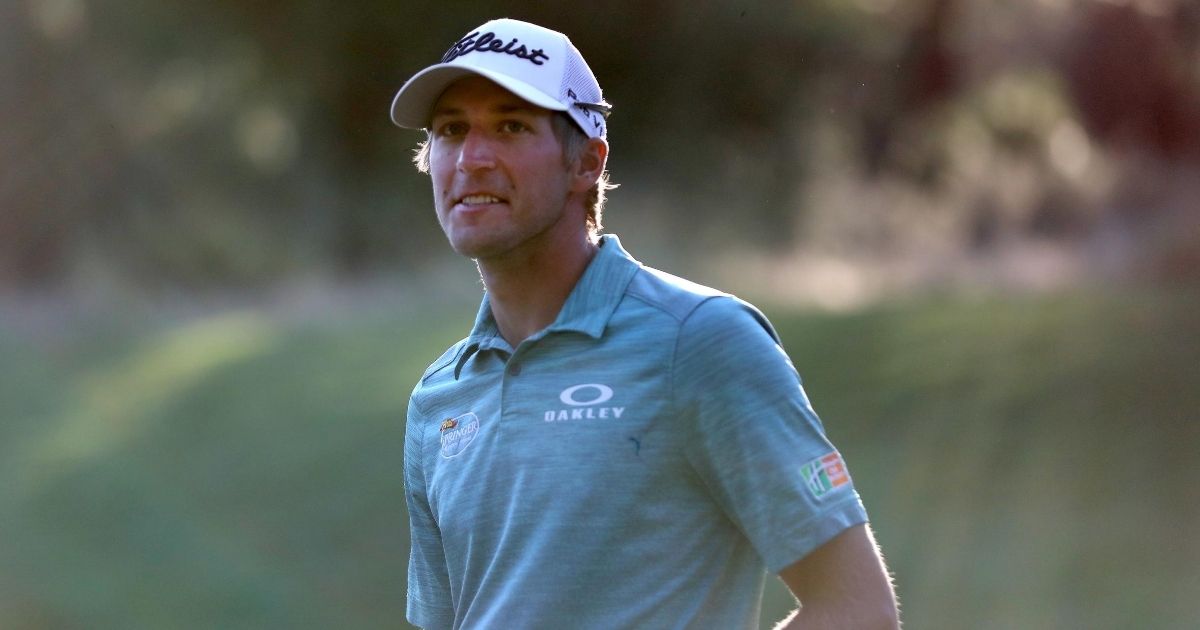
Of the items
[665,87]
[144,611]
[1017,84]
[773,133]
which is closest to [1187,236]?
[1017,84]

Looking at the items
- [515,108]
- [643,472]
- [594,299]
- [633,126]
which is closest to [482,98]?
[515,108]

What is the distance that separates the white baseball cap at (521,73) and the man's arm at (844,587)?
88 centimetres

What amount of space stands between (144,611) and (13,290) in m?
5.91

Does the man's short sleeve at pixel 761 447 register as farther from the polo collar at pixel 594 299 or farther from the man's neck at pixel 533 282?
the man's neck at pixel 533 282

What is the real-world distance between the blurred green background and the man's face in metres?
8.22

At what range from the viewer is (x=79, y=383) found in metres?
14.5

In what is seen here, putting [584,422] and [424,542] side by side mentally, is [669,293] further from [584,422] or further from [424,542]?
[424,542]

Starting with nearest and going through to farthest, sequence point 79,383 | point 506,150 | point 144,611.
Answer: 1. point 506,150
2. point 144,611
3. point 79,383

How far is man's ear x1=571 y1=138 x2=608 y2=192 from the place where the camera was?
2.91m

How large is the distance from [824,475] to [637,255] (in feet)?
46.9

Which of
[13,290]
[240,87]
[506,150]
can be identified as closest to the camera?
[506,150]

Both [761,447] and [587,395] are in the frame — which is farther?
[587,395]

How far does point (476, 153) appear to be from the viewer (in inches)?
111

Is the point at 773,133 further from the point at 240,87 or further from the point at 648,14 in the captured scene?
the point at 240,87
